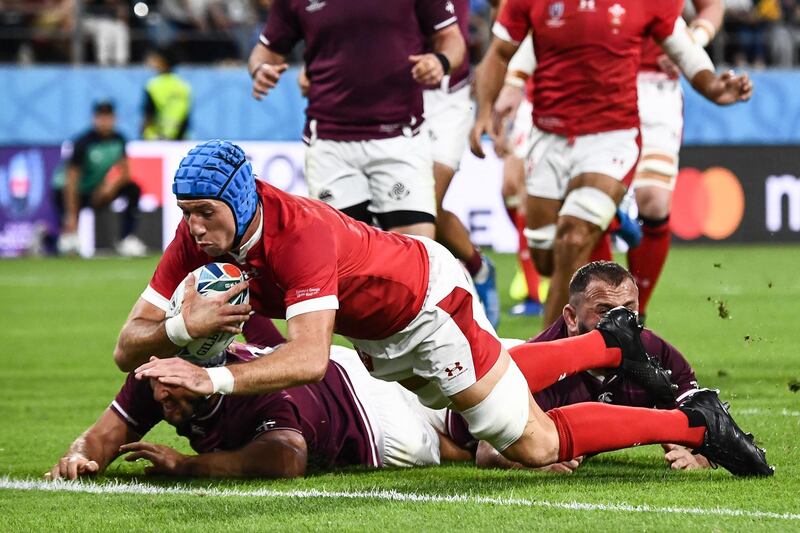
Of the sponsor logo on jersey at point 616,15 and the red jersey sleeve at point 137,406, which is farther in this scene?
the sponsor logo on jersey at point 616,15

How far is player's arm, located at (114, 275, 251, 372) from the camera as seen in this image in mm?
4602

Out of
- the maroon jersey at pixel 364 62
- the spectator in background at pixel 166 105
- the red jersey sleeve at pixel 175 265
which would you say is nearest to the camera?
the red jersey sleeve at pixel 175 265

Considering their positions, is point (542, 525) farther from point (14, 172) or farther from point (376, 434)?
point (14, 172)

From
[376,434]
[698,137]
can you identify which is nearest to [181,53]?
[698,137]

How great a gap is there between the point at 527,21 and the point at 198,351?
4.18 metres

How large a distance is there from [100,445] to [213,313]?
1122mm

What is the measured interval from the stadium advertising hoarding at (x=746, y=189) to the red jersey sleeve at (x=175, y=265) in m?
13.9

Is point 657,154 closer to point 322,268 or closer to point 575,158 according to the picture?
point 575,158

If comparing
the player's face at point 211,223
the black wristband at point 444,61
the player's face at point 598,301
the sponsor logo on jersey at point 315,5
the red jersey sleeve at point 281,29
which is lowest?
the player's face at point 598,301

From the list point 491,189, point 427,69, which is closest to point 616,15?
point 427,69

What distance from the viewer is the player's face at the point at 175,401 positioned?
4.41 meters

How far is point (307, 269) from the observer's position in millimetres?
4594

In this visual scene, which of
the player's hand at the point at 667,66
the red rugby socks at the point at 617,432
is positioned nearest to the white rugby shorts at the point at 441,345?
the red rugby socks at the point at 617,432

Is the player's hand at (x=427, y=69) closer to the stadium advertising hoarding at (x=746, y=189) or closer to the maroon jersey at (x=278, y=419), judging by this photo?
the maroon jersey at (x=278, y=419)
